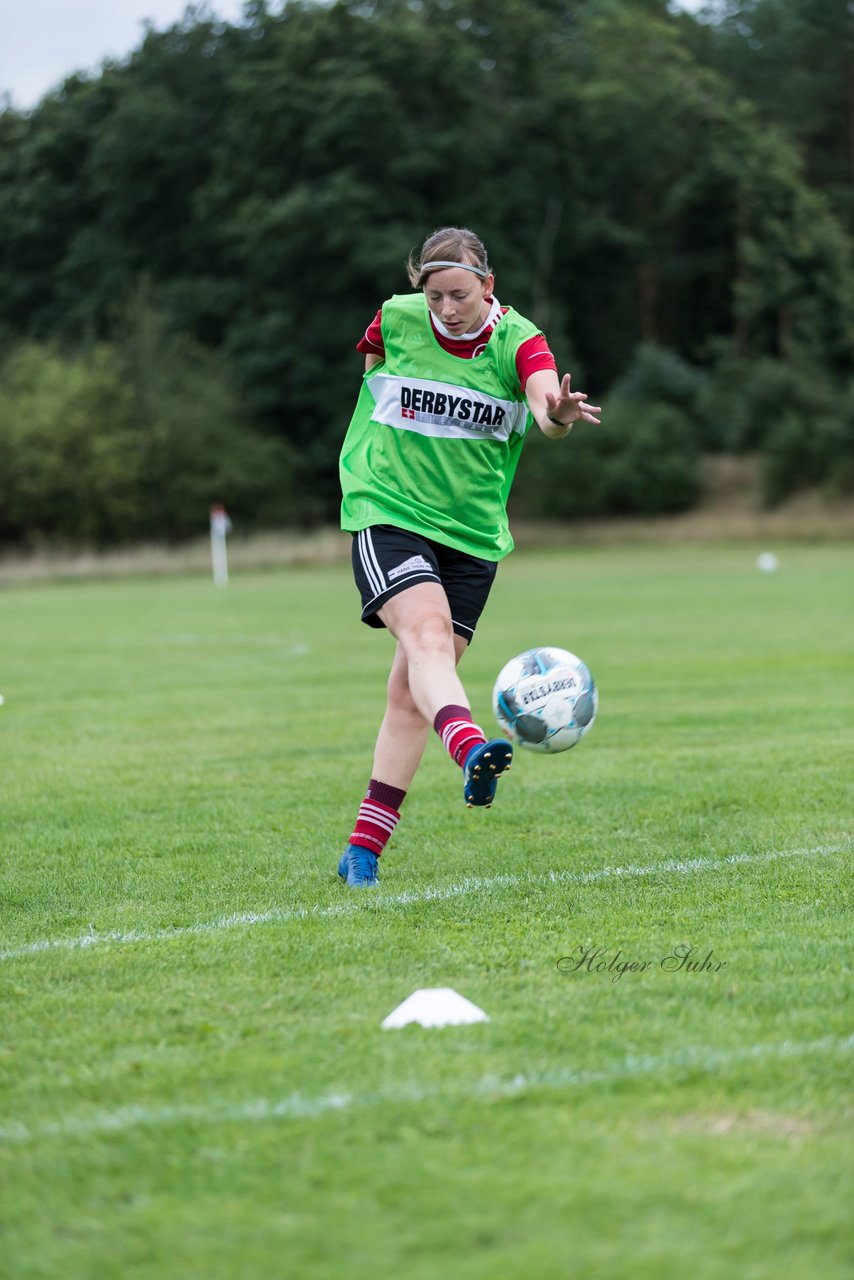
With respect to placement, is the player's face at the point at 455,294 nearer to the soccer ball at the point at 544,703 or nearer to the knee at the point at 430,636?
the knee at the point at 430,636

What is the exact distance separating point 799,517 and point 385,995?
1776 inches

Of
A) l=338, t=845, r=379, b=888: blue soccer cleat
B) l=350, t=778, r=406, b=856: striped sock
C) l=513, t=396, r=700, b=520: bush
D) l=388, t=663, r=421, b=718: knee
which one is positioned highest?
l=513, t=396, r=700, b=520: bush

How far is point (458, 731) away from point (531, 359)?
1.33 meters

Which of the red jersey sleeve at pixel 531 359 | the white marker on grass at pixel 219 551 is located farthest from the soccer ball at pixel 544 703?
the white marker on grass at pixel 219 551

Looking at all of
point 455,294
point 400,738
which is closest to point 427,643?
point 400,738

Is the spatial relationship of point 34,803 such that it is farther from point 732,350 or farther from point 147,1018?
point 732,350

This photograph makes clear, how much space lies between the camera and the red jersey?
5.08 meters

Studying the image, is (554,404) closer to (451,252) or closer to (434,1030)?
(451,252)

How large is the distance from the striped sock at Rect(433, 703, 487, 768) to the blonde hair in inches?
58.0

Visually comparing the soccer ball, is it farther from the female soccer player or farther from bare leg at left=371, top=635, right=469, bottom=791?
bare leg at left=371, top=635, right=469, bottom=791

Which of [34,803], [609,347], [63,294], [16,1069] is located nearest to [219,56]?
[63,294]

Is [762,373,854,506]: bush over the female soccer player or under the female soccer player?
over

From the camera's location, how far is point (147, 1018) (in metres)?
3.63

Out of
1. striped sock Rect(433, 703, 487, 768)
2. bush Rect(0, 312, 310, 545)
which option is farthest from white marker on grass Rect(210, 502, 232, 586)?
striped sock Rect(433, 703, 487, 768)
